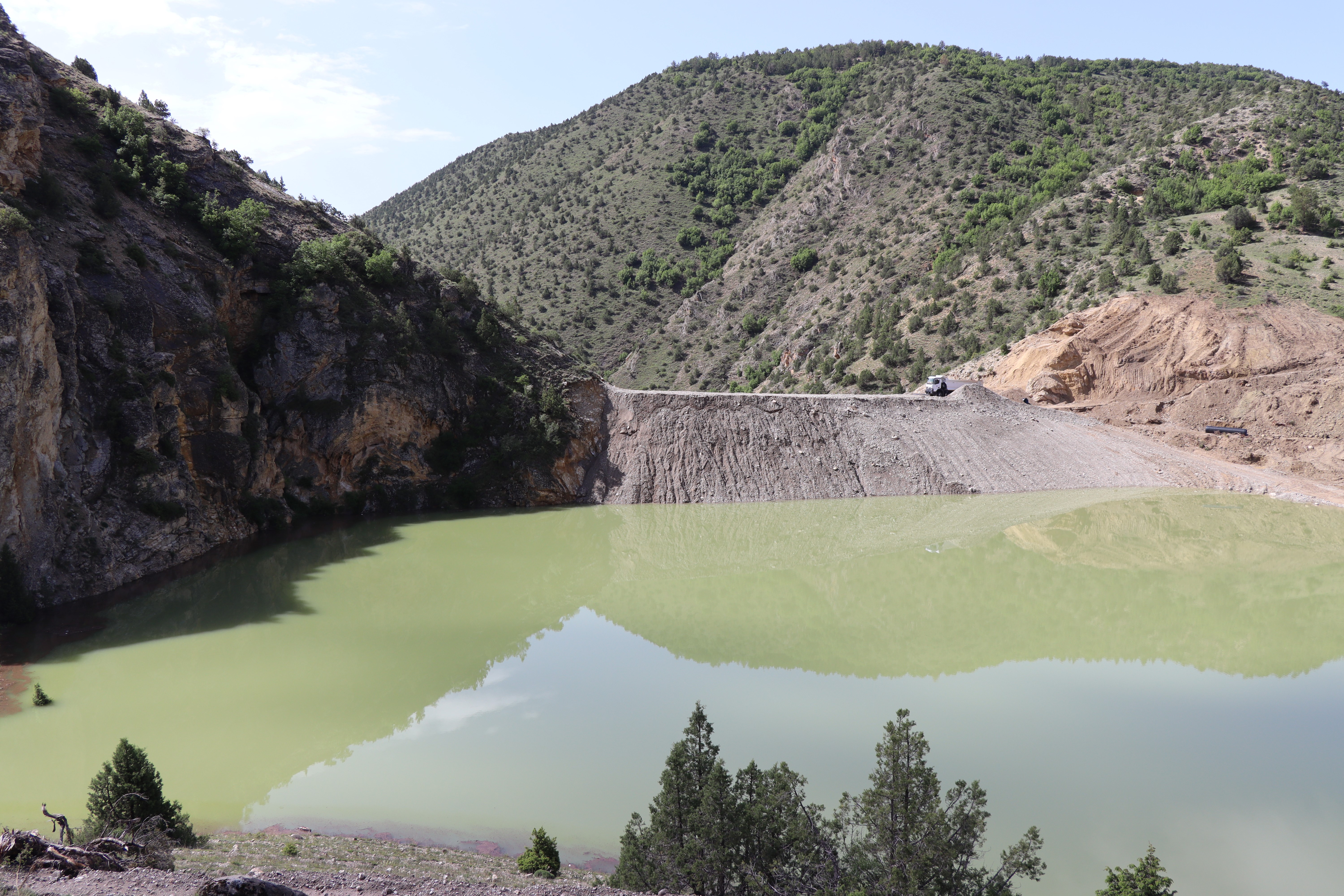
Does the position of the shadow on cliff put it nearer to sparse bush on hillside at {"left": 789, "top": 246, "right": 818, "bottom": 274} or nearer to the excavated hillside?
the excavated hillside

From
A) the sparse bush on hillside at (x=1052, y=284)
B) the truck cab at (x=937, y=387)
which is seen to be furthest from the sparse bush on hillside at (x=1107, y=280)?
the truck cab at (x=937, y=387)

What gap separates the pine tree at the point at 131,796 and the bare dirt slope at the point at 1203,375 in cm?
4760

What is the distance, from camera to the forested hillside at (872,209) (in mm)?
55688

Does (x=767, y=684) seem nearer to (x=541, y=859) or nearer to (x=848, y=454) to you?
(x=541, y=859)

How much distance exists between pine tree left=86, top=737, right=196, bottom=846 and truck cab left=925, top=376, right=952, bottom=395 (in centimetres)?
4329

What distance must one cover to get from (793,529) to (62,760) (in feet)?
82.8

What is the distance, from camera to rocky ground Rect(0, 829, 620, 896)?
25.0 ft

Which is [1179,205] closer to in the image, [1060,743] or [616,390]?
[616,390]

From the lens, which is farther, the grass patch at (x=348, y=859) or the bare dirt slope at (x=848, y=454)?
the bare dirt slope at (x=848, y=454)

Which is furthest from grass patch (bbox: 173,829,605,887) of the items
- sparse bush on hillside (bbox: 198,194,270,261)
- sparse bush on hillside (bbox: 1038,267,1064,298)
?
sparse bush on hillside (bbox: 1038,267,1064,298)

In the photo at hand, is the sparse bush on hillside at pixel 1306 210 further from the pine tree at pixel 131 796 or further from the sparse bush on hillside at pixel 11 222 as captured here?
the sparse bush on hillside at pixel 11 222

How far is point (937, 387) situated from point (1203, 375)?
48.0 feet

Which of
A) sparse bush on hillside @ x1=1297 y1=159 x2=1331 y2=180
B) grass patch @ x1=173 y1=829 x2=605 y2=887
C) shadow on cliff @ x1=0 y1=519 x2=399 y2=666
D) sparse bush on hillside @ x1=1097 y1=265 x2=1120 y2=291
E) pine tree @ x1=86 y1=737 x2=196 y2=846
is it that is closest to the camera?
grass patch @ x1=173 y1=829 x2=605 y2=887

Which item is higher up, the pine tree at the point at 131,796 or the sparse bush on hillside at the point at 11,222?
the sparse bush on hillside at the point at 11,222
